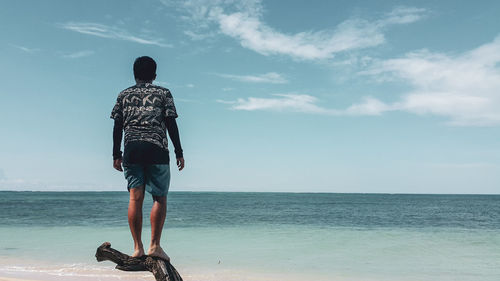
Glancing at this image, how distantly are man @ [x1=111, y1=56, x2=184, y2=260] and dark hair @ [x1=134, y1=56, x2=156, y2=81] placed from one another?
5.6 inches

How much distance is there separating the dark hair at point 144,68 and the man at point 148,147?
0.47 ft

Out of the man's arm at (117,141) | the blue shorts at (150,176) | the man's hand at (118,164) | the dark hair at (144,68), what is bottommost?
the blue shorts at (150,176)

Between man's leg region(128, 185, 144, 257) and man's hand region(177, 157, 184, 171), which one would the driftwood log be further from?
man's hand region(177, 157, 184, 171)

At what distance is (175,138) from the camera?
3.78 metres

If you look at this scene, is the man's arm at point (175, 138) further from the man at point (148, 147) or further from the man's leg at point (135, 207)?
the man's leg at point (135, 207)

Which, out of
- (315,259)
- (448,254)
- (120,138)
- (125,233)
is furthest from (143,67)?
(125,233)

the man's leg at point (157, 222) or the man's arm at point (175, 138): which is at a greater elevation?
the man's arm at point (175, 138)

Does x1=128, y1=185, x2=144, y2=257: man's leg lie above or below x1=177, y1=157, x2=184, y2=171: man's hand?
below

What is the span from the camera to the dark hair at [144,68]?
3857 mm

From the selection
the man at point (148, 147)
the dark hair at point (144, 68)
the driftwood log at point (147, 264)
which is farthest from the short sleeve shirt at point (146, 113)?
the driftwood log at point (147, 264)

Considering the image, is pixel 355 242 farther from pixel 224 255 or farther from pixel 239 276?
pixel 239 276

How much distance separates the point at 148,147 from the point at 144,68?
2.64ft

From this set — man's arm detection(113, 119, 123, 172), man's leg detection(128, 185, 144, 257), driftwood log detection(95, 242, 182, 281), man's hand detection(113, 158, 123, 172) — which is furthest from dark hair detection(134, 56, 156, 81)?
driftwood log detection(95, 242, 182, 281)

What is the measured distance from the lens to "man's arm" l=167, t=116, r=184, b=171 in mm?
3738
